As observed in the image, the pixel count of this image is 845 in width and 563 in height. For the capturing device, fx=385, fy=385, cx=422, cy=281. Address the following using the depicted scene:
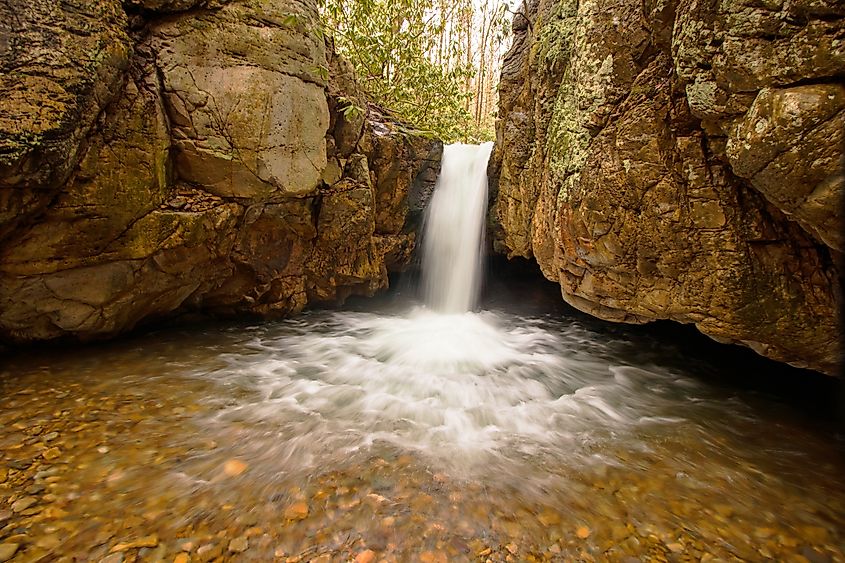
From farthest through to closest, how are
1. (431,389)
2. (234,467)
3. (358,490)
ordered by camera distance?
(431,389) → (234,467) → (358,490)

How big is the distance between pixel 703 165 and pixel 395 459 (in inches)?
145

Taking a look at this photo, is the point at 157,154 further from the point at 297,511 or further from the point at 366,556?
the point at 366,556

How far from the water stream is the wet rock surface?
0.01 meters

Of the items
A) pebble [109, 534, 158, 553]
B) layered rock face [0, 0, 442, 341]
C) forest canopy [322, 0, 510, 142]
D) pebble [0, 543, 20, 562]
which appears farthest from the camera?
forest canopy [322, 0, 510, 142]

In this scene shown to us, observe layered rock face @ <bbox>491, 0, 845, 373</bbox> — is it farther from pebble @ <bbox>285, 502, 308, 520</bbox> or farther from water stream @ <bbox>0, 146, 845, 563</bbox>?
pebble @ <bbox>285, 502, 308, 520</bbox>

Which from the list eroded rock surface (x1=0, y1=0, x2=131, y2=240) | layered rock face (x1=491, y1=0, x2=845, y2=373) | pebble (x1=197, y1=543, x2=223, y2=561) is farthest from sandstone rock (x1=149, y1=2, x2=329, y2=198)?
pebble (x1=197, y1=543, x2=223, y2=561)


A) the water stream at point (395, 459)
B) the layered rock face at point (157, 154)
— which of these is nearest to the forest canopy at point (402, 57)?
the layered rock face at point (157, 154)

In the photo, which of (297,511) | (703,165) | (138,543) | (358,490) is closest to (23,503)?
(138,543)

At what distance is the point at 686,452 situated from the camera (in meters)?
3.31

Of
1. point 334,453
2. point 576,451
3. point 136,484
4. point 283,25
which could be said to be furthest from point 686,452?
point 283,25

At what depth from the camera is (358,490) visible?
8.90ft

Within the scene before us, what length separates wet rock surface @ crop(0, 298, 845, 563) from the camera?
88.8 inches

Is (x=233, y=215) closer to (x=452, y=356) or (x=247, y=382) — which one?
(x=247, y=382)

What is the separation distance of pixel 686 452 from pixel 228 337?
579 centimetres
